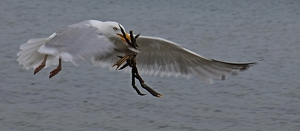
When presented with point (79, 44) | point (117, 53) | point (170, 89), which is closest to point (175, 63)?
point (117, 53)

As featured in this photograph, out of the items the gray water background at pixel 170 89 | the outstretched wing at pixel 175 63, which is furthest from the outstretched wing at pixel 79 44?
the gray water background at pixel 170 89

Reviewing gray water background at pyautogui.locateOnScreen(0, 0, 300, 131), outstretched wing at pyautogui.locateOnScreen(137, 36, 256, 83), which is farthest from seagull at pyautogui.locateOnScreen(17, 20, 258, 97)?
gray water background at pyautogui.locateOnScreen(0, 0, 300, 131)

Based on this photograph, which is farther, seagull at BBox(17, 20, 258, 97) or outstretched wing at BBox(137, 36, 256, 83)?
outstretched wing at BBox(137, 36, 256, 83)

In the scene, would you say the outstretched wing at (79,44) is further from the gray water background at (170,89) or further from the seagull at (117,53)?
the gray water background at (170,89)

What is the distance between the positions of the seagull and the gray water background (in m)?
1.45

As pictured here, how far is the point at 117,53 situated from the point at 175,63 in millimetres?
735

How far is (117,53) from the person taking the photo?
14.8 ft

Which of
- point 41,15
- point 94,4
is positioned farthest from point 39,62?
point 94,4

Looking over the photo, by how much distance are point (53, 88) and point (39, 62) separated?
299cm

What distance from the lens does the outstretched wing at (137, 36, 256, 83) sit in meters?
4.88

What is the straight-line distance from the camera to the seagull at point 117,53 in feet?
12.9

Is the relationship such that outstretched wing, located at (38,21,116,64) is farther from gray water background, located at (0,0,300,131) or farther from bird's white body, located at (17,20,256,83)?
gray water background, located at (0,0,300,131)

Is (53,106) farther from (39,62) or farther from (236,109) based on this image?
(39,62)

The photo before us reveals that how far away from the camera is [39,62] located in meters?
4.76
